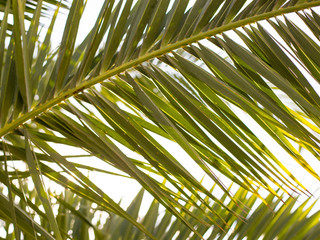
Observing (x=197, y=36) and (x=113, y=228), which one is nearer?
(x=197, y=36)

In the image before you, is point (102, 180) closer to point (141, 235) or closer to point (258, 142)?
point (141, 235)

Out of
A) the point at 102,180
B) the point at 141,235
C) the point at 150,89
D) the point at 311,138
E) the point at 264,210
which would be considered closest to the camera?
the point at 311,138

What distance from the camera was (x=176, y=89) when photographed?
1.86ft

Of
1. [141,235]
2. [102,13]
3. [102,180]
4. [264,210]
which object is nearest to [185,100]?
[102,13]

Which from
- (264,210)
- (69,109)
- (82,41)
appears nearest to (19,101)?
(69,109)

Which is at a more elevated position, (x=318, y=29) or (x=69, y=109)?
(x=318, y=29)

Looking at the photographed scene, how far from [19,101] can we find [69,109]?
3.1 inches

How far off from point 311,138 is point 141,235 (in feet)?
2.25

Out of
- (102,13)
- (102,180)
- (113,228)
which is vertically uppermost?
(102,13)

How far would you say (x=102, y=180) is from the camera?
1286 mm

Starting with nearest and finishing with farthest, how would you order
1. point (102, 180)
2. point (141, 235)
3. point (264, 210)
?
point (264, 210) → point (141, 235) → point (102, 180)

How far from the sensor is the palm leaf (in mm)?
545

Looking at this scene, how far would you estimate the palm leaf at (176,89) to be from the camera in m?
0.54

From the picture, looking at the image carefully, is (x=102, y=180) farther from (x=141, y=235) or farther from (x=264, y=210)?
(x=264, y=210)
